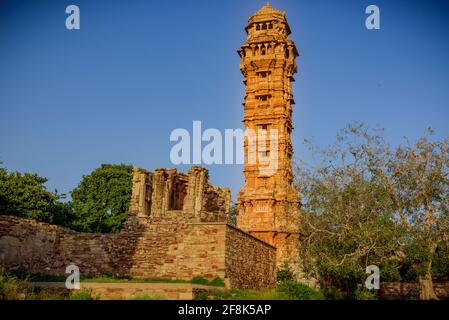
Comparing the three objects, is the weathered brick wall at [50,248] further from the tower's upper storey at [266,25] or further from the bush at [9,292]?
the tower's upper storey at [266,25]

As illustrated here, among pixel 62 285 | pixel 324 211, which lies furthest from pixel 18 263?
pixel 324 211

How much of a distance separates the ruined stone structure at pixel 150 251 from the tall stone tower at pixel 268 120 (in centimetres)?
1015

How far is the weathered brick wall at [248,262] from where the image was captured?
937 inches

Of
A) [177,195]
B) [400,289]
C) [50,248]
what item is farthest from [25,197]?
[400,289]

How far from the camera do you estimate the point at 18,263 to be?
24.9 meters

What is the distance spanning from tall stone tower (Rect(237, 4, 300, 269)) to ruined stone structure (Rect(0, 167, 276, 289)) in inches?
400

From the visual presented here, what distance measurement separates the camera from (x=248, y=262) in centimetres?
2648

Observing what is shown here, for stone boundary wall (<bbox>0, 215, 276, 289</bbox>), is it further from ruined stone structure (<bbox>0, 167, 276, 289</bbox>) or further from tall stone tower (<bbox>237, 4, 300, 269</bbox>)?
tall stone tower (<bbox>237, 4, 300, 269</bbox>)

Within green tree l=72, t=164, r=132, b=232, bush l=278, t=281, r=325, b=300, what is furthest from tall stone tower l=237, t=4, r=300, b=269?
bush l=278, t=281, r=325, b=300

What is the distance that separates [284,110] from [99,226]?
725 inches

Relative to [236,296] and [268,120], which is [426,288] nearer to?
[236,296]

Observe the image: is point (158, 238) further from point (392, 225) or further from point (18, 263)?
point (392, 225)

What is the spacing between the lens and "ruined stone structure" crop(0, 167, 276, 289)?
23422 millimetres

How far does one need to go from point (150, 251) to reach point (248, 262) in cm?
476
